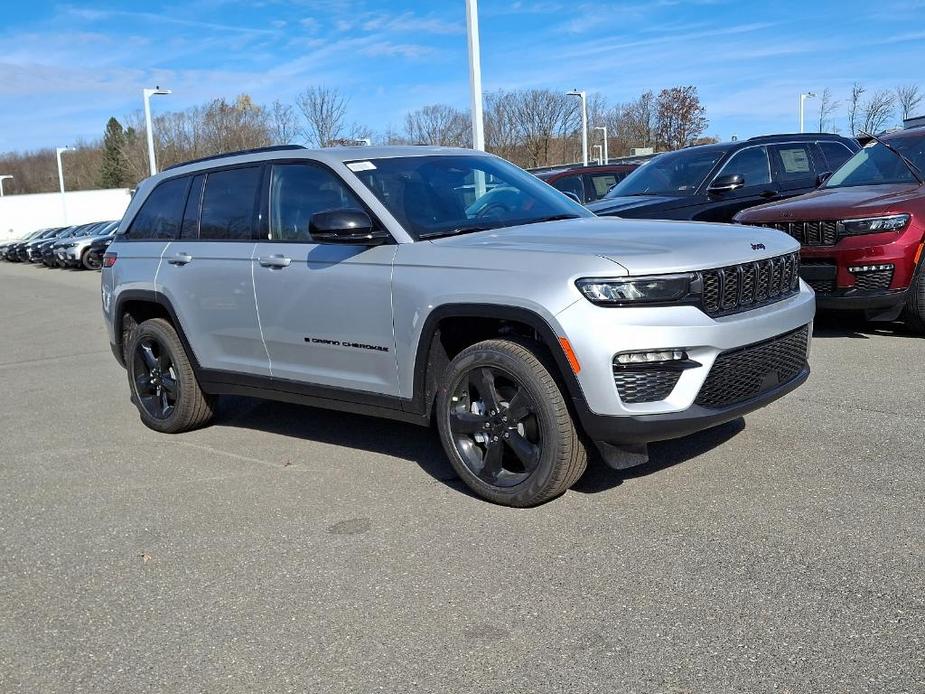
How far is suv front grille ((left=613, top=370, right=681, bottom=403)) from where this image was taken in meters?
4.01

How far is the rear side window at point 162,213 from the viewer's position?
630 centimetres

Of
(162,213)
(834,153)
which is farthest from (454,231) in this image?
(834,153)

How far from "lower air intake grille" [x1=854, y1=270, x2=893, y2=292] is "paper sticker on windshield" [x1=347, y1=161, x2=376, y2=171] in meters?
4.44

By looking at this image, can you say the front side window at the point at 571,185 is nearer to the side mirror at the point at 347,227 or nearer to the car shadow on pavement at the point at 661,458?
the car shadow on pavement at the point at 661,458

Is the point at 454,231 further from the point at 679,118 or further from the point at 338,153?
the point at 679,118

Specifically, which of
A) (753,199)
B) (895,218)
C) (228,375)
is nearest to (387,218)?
(228,375)

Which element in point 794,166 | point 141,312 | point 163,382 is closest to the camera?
point 163,382

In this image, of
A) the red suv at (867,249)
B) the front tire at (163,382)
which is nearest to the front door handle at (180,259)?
the front tire at (163,382)

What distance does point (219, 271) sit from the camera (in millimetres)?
5742

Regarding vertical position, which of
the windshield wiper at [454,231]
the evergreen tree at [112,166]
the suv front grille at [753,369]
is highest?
the evergreen tree at [112,166]

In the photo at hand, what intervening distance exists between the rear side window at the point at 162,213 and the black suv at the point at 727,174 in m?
4.92

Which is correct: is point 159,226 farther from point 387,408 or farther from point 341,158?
point 387,408

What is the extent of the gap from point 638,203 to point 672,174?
931 millimetres

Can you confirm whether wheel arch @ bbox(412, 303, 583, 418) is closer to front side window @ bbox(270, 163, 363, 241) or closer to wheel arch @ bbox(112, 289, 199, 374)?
front side window @ bbox(270, 163, 363, 241)
